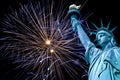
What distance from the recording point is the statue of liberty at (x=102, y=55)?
4998 millimetres

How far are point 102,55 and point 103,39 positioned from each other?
17.0 inches

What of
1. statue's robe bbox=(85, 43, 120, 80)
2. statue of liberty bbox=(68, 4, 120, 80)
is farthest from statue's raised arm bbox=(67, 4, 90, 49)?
statue's robe bbox=(85, 43, 120, 80)

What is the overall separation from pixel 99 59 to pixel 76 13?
123 centimetres

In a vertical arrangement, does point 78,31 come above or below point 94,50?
above

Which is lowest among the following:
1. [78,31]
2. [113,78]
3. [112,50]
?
[113,78]

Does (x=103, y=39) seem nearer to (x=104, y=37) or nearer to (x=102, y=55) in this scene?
(x=104, y=37)

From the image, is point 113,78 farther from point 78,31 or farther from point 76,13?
point 76,13

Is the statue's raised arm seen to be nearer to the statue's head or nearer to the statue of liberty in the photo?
the statue of liberty

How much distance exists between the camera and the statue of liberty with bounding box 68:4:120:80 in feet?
16.4

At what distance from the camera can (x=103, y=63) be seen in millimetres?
5164

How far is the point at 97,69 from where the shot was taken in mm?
5188

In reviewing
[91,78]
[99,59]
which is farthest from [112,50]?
[91,78]

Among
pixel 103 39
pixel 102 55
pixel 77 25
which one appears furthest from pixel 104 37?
pixel 77 25

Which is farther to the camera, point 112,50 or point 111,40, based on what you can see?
point 111,40
